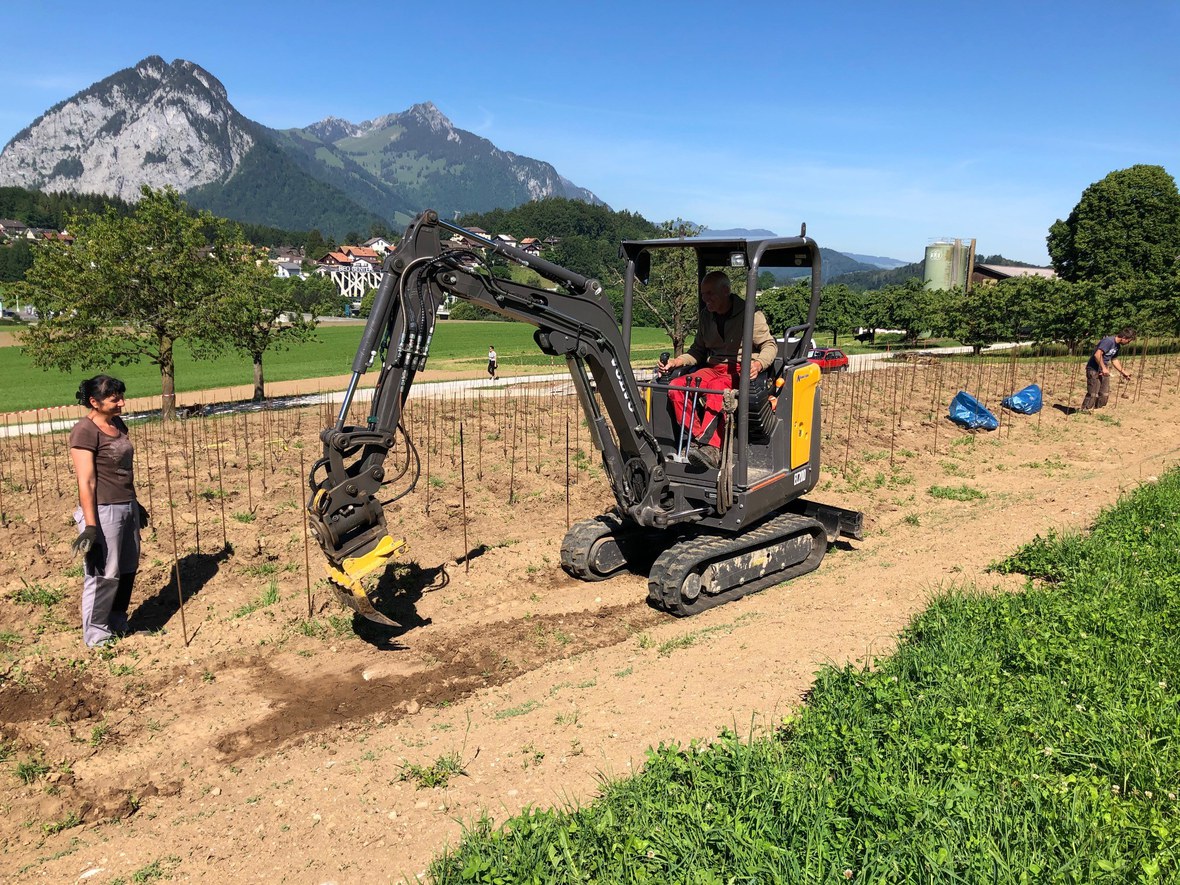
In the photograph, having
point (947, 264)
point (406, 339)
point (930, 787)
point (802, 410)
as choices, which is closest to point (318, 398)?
point (802, 410)

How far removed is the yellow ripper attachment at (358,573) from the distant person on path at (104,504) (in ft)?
7.90

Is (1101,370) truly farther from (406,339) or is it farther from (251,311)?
(251,311)

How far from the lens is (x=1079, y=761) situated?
168 inches

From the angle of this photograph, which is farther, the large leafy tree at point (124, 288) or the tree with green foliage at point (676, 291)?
the tree with green foliage at point (676, 291)

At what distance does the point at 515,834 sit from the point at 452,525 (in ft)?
21.6

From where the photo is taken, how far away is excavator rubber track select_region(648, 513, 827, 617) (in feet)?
25.3

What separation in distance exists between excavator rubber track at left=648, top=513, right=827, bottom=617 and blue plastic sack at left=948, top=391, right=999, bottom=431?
32.5 ft

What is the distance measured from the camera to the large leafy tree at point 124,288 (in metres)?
18.3

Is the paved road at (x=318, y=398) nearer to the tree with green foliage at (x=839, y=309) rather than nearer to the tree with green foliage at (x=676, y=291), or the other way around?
the tree with green foliage at (x=676, y=291)

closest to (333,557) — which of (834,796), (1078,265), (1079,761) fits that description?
(834,796)

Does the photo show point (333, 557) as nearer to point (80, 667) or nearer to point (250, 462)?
point (80, 667)

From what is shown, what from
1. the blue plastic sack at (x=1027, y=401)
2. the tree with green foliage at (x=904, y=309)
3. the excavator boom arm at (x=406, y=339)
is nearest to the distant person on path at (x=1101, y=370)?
the blue plastic sack at (x=1027, y=401)

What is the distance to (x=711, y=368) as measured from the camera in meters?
8.30

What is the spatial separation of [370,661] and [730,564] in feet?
11.8
